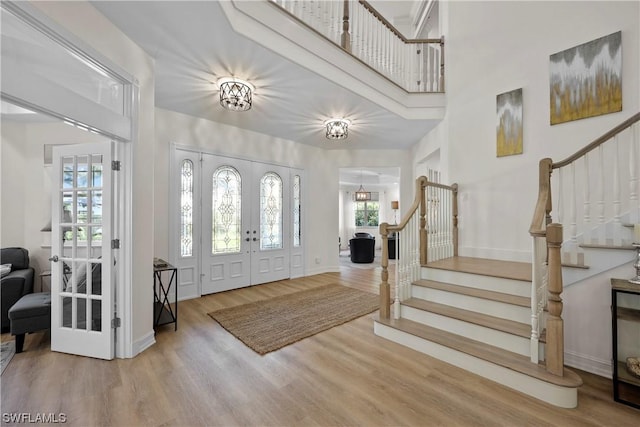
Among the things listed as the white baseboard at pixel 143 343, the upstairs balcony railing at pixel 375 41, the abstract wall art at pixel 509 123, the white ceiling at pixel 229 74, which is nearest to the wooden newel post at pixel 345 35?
the upstairs balcony railing at pixel 375 41

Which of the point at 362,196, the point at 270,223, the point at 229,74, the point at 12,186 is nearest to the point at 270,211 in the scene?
the point at 270,223

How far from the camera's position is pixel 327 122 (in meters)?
4.49

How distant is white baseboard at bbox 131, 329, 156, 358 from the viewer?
2471 millimetres

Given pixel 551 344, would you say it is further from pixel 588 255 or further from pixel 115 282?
pixel 115 282

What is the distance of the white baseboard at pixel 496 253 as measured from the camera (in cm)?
353

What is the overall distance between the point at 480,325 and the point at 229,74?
3.63 metres

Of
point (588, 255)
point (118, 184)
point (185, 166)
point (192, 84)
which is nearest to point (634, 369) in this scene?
point (588, 255)

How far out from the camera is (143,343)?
2561mm

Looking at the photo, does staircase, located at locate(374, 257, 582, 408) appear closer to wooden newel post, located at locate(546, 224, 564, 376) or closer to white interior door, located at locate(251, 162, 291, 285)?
wooden newel post, located at locate(546, 224, 564, 376)

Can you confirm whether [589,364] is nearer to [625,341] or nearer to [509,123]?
[625,341]

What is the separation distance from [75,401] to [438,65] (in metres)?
6.00

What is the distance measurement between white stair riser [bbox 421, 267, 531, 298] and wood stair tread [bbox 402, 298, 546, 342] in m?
0.33

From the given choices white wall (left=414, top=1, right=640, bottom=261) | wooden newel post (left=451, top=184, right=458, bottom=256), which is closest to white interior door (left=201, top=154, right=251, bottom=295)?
wooden newel post (left=451, top=184, right=458, bottom=256)

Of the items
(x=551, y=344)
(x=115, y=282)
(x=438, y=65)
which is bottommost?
(x=551, y=344)
